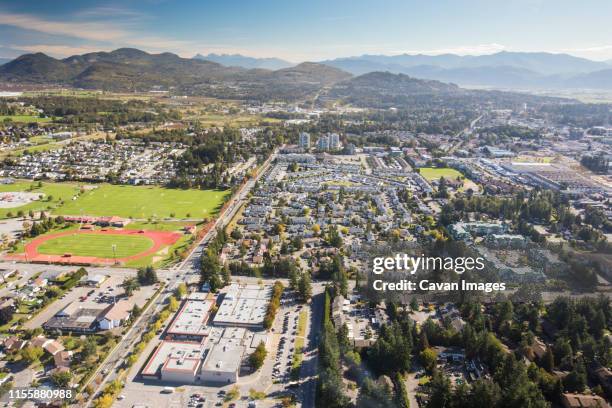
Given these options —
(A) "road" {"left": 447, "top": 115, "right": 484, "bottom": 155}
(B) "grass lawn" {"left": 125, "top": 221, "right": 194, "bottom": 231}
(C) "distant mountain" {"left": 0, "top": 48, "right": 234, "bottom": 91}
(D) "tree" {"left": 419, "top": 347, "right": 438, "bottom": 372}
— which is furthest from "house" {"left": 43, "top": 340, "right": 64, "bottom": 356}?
(C) "distant mountain" {"left": 0, "top": 48, "right": 234, "bottom": 91}

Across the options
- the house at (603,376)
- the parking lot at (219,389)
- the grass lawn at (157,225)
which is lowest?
the parking lot at (219,389)

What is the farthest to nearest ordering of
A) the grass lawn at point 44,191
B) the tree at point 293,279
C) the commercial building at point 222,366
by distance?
the grass lawn at point 44,191 < the tree at point 293,279 < the commercial building at point 222,366

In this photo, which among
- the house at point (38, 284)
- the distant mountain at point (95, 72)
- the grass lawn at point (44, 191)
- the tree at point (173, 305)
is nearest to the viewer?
the tree at point (173, 305)

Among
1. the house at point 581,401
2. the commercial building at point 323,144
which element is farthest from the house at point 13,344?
the commercial building at point 323,144

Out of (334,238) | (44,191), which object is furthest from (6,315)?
(44,191)

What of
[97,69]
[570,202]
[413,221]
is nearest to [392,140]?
[570,202]

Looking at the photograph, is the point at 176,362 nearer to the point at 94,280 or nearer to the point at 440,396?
the point at 94,280

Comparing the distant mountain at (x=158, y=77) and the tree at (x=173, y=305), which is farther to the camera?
the distant mountain at (x=158, y=77)

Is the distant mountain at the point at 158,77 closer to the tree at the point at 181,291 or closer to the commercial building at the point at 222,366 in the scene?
the tree at the point at 181,291
